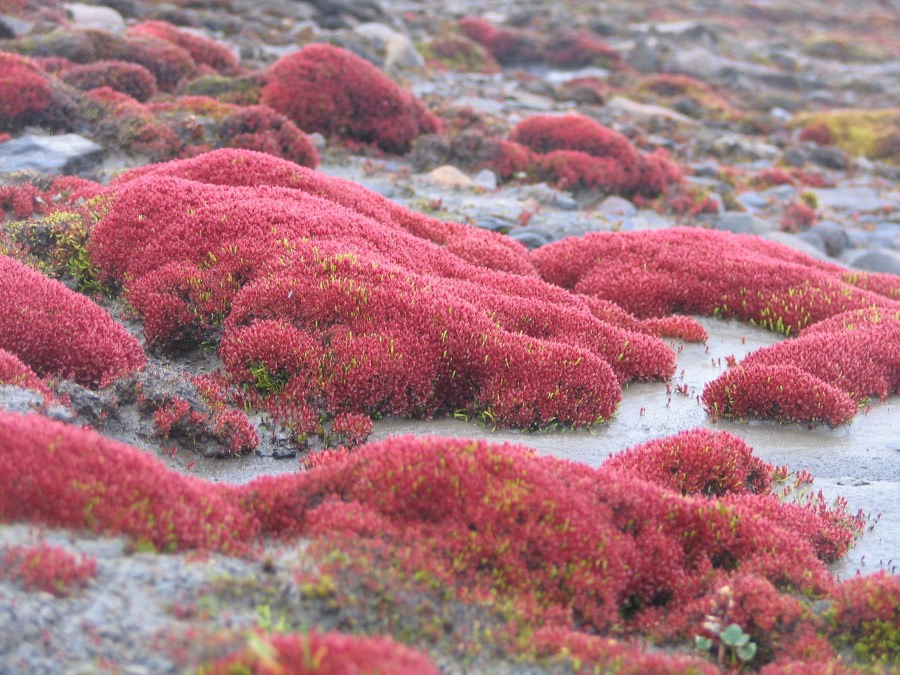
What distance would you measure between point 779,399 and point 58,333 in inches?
305

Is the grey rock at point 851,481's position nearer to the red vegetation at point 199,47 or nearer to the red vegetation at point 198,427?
the red vegetation at point 198,427

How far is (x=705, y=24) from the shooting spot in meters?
62.5

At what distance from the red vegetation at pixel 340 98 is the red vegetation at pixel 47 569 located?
18.0 metres

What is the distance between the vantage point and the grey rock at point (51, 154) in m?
15.5

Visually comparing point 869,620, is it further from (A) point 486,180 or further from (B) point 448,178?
(A) point 486,180

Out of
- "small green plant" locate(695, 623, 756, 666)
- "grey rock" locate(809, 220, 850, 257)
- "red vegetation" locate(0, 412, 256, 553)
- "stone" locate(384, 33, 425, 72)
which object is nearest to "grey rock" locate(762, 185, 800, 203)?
"grey rock" locate(809, 220, 850, 257)

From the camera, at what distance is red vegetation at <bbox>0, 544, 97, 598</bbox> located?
469 centimetres

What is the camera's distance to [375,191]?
677 inches

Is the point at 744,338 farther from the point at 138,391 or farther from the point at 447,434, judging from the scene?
the point at 138,391

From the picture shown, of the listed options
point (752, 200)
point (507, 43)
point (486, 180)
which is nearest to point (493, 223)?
point (486, 180)

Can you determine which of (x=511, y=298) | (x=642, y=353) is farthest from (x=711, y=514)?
(x=511, y=298)

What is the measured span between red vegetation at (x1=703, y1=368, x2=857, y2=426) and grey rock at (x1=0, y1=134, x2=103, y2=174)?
12442 millimetres

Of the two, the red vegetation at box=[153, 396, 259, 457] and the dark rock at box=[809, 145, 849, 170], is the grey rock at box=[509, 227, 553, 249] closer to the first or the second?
the red vegetation at box=[153, 396, 259, 457]

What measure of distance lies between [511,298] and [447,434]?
2776 mm
